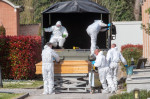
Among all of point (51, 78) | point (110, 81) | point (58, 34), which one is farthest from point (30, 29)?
point (51, 78)

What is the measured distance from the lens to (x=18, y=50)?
25.2 m

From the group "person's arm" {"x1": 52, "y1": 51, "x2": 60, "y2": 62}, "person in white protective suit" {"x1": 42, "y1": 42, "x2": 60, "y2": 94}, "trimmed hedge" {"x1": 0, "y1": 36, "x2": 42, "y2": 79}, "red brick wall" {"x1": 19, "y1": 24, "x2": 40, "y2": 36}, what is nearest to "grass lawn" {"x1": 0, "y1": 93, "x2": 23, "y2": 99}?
"person in white protective suit" {"x1": 42, "y1": 42, "x2": 60, "y2": 94}

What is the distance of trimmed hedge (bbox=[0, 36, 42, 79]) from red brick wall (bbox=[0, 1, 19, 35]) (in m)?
20.8

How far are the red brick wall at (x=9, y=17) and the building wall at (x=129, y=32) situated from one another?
30.7 feet

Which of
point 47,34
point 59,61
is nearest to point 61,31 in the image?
point 47,34

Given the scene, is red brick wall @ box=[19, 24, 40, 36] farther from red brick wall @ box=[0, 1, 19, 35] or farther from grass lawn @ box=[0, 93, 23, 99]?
grass lawn @ box=[0, 93, 23, 99]

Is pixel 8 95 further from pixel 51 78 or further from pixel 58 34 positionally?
pixel 58 34

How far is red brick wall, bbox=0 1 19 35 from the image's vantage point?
46.1 metres

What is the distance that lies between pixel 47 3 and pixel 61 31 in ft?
126

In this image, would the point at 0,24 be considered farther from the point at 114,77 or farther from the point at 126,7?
the point at 114,77

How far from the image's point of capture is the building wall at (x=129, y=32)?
43438 millimetres

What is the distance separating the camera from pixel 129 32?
43688 millimetres

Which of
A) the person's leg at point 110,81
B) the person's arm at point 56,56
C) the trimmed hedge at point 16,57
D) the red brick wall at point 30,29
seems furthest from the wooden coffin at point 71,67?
the red brick wall at point 30,29

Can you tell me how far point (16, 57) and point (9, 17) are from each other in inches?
857
